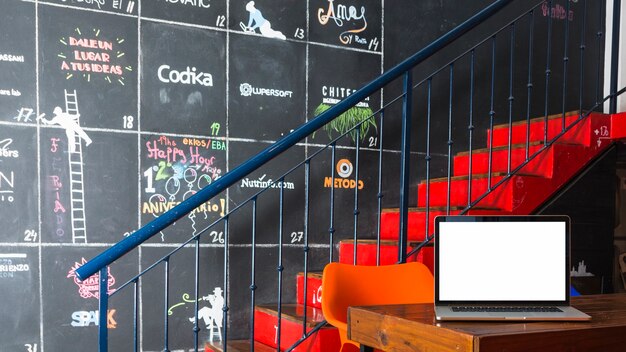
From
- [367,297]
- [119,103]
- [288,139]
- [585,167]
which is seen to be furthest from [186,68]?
[585,167]

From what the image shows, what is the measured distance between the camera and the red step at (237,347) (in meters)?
3.10

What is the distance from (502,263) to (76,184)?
8.01 ft

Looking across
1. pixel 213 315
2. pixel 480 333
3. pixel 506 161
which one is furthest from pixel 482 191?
pixel 480 333

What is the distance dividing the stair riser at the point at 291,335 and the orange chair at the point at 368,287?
1.69 feet

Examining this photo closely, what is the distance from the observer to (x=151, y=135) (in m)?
3.35

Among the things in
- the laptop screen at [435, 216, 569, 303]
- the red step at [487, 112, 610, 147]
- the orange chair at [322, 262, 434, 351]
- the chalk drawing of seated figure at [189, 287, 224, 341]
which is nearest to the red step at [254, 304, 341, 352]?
the chalk drawing of seated figure at [189, 287, 224, 341]

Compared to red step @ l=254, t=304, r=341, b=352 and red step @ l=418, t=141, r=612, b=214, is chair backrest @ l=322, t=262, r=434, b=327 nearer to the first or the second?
red step @ l=254, t=304, r=341, b=352

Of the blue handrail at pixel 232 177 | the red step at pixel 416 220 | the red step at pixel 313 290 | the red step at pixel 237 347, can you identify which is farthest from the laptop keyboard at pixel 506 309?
the red step at pixel 313 290

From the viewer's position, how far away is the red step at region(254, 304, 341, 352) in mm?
2764

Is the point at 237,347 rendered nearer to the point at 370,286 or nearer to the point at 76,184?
the point at 76,184

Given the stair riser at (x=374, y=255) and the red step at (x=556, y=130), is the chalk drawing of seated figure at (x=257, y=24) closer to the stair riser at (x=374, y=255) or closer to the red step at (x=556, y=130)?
the stair riser at (x=374, y=255)

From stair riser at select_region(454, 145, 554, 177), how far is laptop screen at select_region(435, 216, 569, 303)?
6.54 feet

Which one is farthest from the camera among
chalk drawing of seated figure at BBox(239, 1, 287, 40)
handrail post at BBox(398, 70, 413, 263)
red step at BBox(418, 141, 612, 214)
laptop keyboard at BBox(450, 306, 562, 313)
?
chalk drawing of seated figure at BBox(239, 1, 287, 40)

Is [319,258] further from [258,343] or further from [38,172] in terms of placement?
[38,172]
